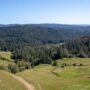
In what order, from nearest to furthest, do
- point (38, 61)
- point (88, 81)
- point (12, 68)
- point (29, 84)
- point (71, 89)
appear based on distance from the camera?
point (71, 89)
point (29, 84)
point (88, 81)
point (12, 68)
point (38, 61)

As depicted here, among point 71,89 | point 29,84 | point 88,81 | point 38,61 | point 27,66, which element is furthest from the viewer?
point 38,61

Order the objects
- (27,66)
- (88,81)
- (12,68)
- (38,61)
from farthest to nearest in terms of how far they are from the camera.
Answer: (38,61) → (27,66) → (12,68) → (88,81)

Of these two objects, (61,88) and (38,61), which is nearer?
(61,88)

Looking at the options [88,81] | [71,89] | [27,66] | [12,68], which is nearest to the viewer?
[71,89]

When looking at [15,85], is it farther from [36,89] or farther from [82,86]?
[82,86]

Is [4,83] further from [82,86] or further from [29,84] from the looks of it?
[82,86]

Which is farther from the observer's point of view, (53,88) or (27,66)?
(27,66)

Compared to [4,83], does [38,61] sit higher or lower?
lower

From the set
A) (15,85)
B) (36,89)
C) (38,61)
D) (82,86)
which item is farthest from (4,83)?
(38,61)

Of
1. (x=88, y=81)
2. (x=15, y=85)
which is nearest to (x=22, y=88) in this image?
(x=15, y=85)
